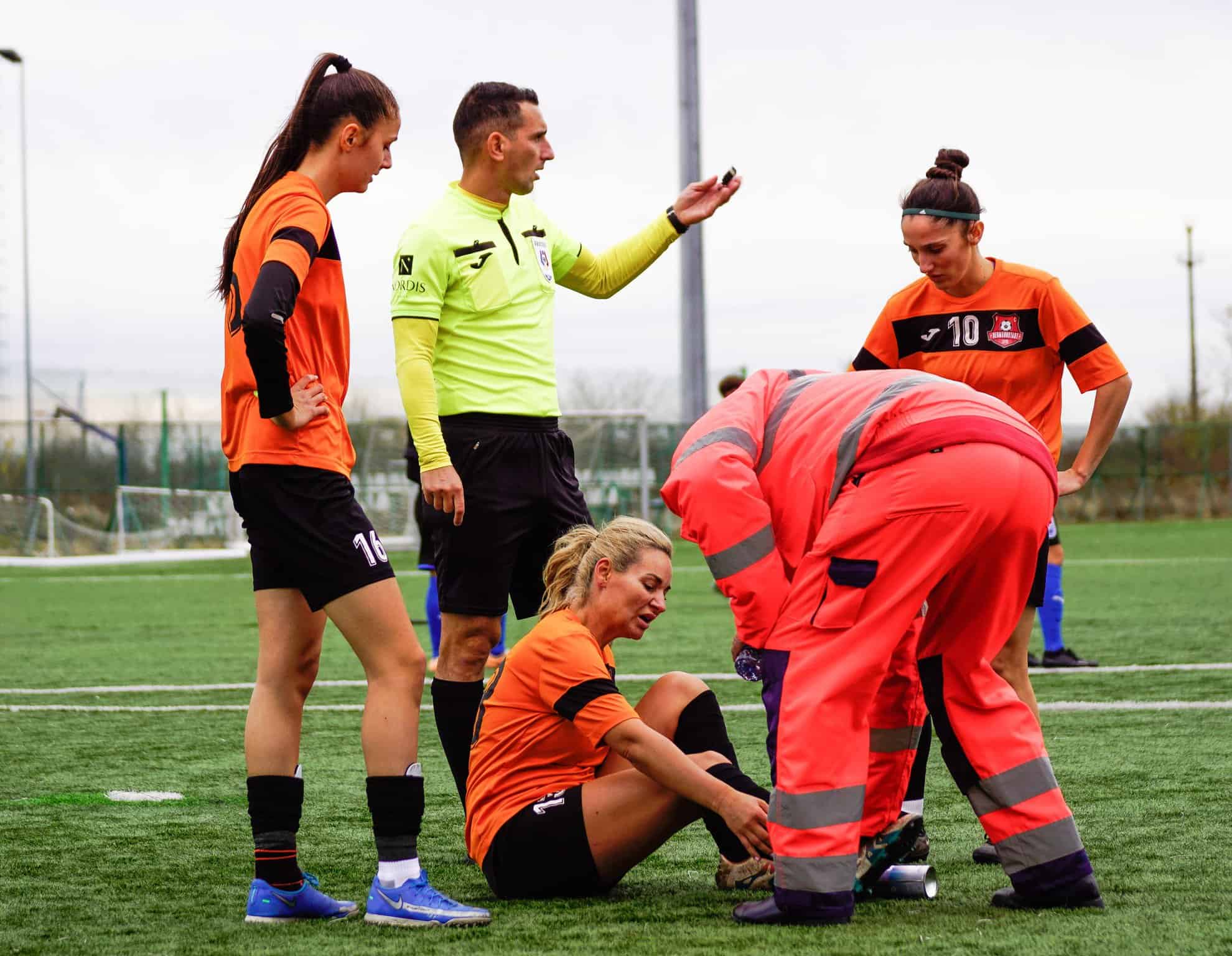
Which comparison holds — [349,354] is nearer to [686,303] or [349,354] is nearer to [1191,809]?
[1191,809]

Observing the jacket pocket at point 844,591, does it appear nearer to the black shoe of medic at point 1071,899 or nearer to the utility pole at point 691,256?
the black shoe of medic at point 1071,899

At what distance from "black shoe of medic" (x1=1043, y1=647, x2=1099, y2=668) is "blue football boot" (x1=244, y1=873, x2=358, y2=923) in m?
5.85

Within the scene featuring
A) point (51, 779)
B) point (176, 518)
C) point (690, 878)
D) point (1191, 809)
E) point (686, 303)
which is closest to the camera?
point (690, 878)

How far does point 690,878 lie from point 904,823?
585 millimetres

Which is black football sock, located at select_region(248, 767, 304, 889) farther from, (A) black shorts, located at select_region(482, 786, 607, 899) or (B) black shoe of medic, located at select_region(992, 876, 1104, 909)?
(B) black shoe of medic, located at select_region(992, 876, 1104, 909)

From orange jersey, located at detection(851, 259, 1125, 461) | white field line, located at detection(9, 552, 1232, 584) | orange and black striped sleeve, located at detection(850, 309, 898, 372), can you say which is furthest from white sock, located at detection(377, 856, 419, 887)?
white field line, located at detection(9, 552, 1232, 584)

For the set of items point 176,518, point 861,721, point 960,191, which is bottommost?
point 176,518

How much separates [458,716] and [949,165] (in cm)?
210

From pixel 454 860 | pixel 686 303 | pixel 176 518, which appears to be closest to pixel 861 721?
pixel 454 860

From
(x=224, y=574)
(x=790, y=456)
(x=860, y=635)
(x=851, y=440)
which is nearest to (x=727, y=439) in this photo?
(x=790, y=456)

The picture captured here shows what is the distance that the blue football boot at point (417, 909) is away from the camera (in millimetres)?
3492

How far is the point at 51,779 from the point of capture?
5.62m

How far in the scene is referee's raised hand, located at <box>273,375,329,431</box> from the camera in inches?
139

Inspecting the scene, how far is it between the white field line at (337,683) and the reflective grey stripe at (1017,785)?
4757 millimetres
